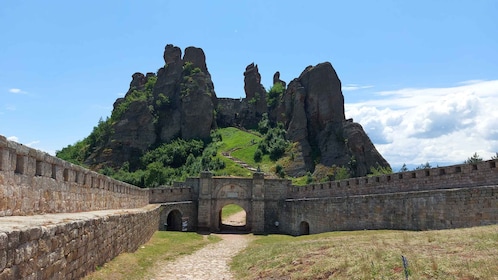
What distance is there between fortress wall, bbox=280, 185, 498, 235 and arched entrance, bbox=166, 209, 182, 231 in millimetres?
12195

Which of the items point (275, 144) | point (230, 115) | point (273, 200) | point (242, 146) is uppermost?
point (230, 115)

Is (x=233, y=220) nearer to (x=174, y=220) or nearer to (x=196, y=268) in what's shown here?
(x=174, y=220)

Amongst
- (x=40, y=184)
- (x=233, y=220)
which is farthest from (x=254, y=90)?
(x=40, y=184)

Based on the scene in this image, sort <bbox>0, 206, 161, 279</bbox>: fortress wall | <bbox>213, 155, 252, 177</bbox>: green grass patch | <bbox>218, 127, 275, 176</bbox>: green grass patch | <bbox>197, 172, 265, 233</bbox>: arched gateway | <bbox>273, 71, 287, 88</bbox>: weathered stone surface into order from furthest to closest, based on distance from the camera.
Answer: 1. <bbox>273, 71, 287, 88</bbox>: weathered stone surface
2. <bbox>218, 127, 275, 176</bbox>: green grass patch
3. <bbox>213, 155, 252, 177</bbox>: green grass patch
4. <bbox>197, 172, 265, 233</bbox>: arched gateway
5. <bbox>0, 206, 161, 279</bbox>: fortress wall

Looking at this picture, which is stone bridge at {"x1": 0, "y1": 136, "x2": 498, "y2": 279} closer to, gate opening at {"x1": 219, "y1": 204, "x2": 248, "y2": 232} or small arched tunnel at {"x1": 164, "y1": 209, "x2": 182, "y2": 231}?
small arched tunnel at {"x1": 164, "y1": 209, "x2": 182, "y2": 231}

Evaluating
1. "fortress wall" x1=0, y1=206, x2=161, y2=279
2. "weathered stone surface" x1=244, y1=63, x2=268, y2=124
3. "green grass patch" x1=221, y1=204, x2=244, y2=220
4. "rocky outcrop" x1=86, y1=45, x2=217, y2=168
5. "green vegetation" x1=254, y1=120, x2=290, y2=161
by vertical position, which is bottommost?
"green grass patch" x1=221, y1=204, x2=244, y2=220

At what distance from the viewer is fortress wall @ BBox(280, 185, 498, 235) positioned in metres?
16.1

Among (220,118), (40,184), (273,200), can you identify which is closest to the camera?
(40,184)

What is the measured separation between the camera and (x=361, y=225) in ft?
77.8

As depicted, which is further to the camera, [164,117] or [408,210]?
[164,117]

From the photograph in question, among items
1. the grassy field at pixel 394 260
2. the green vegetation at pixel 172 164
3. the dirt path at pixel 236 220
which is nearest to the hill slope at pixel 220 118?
the green vegetation at pixel 172 164

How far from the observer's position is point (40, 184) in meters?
8.05

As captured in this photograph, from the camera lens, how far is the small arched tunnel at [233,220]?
127 feet

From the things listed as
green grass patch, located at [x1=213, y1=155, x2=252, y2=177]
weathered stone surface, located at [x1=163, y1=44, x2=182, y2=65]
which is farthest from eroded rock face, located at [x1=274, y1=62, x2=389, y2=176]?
weathered stone surface, located at [x1=163, y1=44, x2=182, y2=65]
